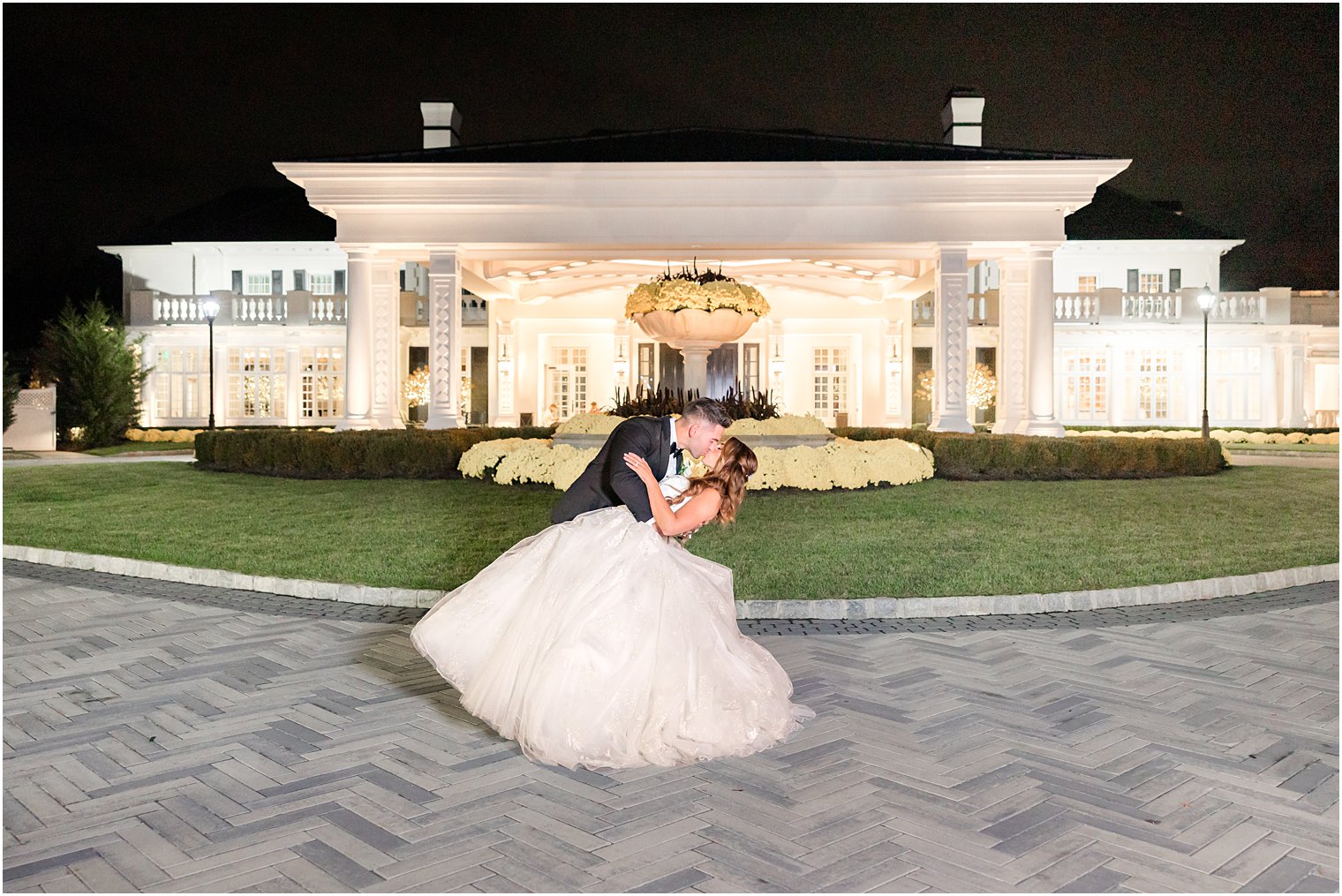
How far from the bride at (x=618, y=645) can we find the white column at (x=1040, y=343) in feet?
55.6

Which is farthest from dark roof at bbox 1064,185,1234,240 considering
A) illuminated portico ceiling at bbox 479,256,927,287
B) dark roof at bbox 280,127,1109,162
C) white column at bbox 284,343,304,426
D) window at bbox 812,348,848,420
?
white column at bbox 284,343,304,426

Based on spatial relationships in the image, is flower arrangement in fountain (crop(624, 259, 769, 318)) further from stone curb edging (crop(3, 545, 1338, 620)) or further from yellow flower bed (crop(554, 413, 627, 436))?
stone curb edging (crop(3, 545, 1338, 620))

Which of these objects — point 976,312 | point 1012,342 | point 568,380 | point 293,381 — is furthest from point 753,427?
point 293,381

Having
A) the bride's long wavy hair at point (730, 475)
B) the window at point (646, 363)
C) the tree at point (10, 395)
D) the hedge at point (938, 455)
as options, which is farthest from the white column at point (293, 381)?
the bride's long wavy hair at point (730, 475)

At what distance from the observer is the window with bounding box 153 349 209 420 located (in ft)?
116

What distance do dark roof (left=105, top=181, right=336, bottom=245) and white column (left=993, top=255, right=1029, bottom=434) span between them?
27.7 meters

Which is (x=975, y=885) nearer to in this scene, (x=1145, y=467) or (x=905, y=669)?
(x=905, y=669)

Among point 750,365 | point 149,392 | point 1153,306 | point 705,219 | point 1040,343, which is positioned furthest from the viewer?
point 149,392

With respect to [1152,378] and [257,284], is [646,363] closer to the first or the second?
[257,284]

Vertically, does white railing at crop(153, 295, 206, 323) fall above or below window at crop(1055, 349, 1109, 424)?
above

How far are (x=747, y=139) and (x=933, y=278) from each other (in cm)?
589

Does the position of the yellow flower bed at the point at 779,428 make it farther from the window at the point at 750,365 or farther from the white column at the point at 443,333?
the window at the point at 750,365

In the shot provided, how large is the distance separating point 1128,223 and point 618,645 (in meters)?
40.6

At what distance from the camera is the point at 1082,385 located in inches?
1363
